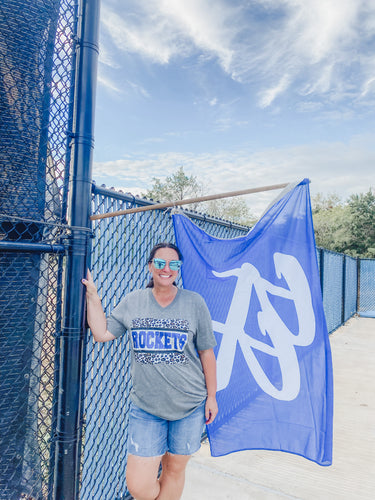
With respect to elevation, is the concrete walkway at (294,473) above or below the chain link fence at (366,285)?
below

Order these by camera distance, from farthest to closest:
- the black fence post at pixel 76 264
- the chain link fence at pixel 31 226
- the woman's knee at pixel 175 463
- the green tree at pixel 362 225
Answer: the green tree at pixel 362 225, the woman's knee at pixel 175 463, the black fence post at pixel 76 264, the chain link fence at pixel 31 226

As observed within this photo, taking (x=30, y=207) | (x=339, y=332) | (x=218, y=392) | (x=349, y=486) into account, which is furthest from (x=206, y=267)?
(x=339, y=332)

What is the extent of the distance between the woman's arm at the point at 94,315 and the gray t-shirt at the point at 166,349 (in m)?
0.05

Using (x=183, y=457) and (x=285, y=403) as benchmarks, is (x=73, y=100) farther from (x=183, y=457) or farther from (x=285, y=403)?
(x=285, y=403)

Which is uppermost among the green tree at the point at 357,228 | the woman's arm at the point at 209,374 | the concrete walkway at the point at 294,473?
the green tree at the point at 357,228

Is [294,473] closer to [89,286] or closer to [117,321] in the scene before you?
[117,321]

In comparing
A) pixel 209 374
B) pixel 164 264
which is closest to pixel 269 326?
pixel 209 374

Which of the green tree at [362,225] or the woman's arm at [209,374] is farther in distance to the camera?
the green tree at [362,225]

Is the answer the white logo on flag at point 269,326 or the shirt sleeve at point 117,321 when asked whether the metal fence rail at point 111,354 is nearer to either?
the shirt sleeve at point 117,321

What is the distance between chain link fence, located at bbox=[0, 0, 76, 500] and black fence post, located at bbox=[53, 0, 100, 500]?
3.2 inches

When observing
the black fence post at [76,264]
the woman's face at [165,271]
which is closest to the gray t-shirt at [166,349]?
the woman's face at [165,271]

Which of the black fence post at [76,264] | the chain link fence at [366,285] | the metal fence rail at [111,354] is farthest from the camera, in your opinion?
the chain link fence at [366,285]

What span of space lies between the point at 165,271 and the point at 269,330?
1068mm

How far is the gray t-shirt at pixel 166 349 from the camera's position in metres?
2.04
